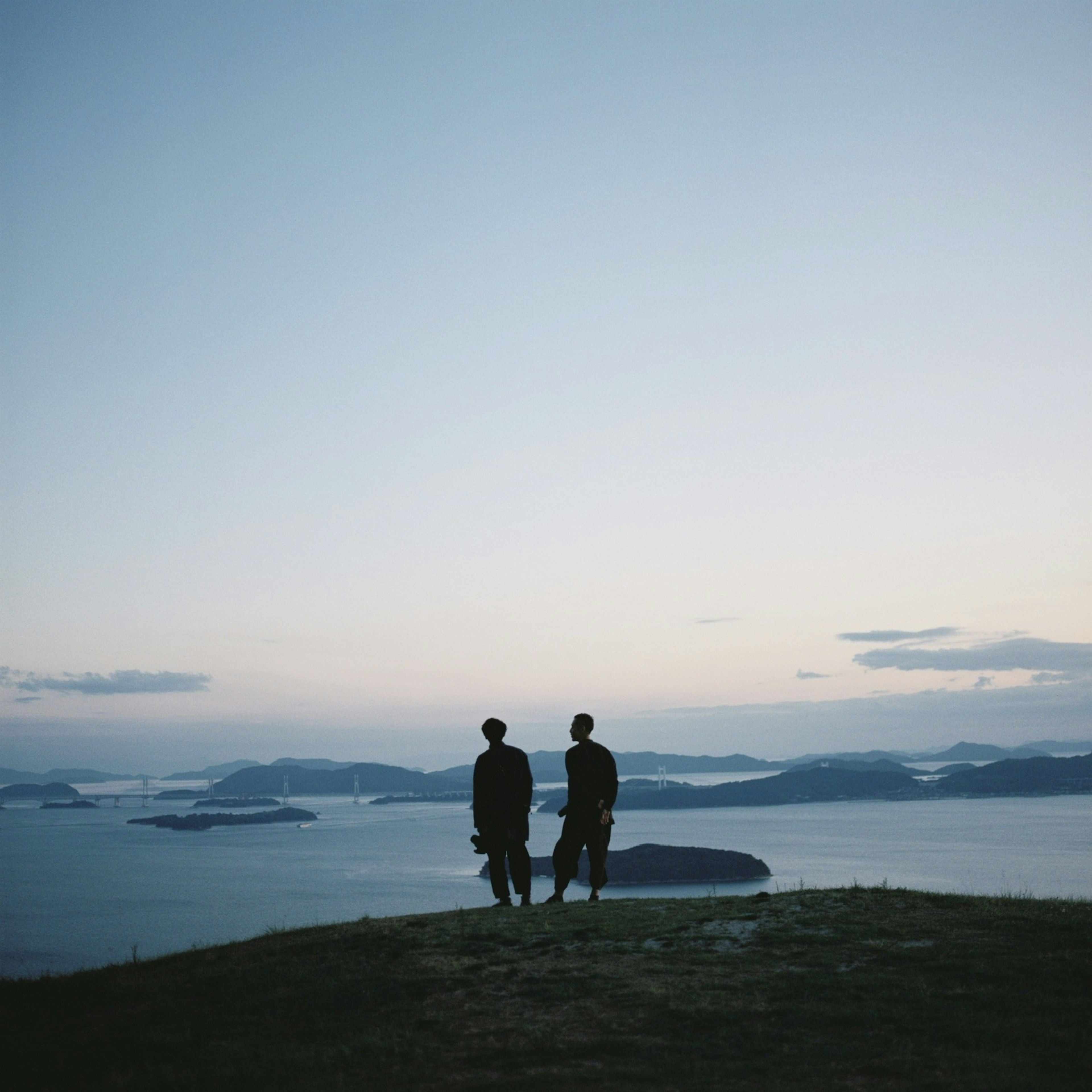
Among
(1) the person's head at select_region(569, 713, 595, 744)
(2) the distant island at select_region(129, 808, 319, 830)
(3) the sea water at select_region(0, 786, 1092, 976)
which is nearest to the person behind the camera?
(1) the person's head at select_region(569, 713, 595, 744)

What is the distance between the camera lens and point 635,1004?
6074mm

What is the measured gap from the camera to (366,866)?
101m

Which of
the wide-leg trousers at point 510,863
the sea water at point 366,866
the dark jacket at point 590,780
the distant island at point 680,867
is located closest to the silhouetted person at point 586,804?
the dark jacket at point 590,780

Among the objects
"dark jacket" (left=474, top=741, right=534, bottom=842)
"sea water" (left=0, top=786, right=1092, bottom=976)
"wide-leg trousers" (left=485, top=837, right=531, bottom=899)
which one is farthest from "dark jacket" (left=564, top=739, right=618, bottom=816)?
"sea water" (left=0, top=786, right=1092, bottom=976)

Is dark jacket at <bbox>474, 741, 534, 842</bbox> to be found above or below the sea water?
above

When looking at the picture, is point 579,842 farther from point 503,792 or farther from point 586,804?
point 503,792

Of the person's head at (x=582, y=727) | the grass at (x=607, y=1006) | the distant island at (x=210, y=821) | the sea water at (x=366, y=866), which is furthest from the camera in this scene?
the distant island at (x=210, y=821)

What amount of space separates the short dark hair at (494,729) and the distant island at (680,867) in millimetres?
78346

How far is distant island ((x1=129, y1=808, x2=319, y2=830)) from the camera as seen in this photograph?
172750 mm

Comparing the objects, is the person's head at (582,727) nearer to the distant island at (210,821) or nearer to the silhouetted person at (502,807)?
the silhouetted person at (502,807)

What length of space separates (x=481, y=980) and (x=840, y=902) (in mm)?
4198

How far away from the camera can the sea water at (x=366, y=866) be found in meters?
58.4

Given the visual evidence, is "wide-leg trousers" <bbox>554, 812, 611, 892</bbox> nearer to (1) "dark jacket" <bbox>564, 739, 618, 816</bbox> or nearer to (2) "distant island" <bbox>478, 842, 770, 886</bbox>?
(1) "dark jacket" <bbox>564, 739, 618, 816</bbox>

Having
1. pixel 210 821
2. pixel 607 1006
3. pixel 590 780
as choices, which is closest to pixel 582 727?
pixel 590 780
